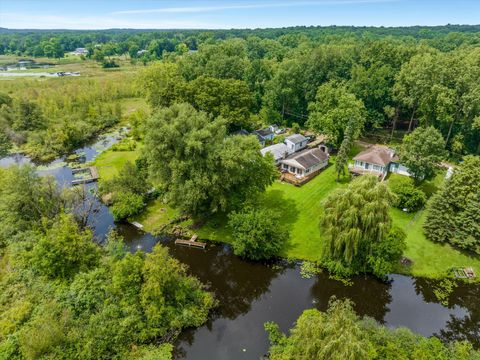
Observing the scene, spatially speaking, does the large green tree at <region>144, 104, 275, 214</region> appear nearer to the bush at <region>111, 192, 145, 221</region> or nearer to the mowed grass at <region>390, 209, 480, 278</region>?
the bush at <region>111, 192, 145, 221</region>

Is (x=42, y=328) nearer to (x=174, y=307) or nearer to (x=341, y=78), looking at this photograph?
(x=174, y=307)

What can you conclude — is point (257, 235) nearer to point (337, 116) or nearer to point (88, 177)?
→ point (337, 116)

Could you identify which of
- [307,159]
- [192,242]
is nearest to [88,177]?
[192,242]

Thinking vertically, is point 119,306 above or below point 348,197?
below

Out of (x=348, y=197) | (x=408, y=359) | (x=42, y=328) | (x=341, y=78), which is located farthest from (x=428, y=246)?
(x=341, y=78)

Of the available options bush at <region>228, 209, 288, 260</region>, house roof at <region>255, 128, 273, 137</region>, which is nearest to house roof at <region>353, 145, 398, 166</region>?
house roof at <region>255, 128, 273, 137</region>

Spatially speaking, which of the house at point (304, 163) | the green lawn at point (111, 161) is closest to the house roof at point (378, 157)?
the house at point (304, 163)
